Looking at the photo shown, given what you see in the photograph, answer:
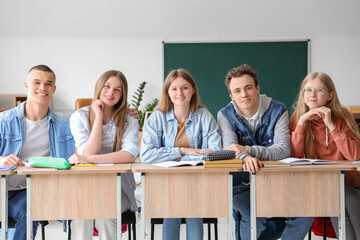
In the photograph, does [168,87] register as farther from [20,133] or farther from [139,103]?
[139,103]

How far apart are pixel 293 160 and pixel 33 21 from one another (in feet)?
17.3

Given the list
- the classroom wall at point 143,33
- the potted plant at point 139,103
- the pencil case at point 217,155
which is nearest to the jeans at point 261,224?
the pencil case at point 217,155

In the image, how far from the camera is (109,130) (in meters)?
2.65

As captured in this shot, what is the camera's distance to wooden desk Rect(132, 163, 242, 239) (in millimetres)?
2186

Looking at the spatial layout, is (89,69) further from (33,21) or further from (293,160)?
(293,160)

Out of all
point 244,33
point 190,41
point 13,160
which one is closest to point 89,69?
point 190,41

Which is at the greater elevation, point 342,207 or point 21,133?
point 21,133

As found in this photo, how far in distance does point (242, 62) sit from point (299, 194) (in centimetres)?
443

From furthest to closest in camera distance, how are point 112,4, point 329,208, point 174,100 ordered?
point 112,4
point 174,100
point 329,208

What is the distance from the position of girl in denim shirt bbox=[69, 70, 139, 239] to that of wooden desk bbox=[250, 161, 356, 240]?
2.62 feet

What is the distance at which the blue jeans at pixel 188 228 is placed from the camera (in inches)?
93.6

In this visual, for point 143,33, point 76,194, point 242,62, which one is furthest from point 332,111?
point 143,33

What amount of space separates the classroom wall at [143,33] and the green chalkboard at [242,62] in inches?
5.3

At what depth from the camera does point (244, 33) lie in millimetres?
6344
